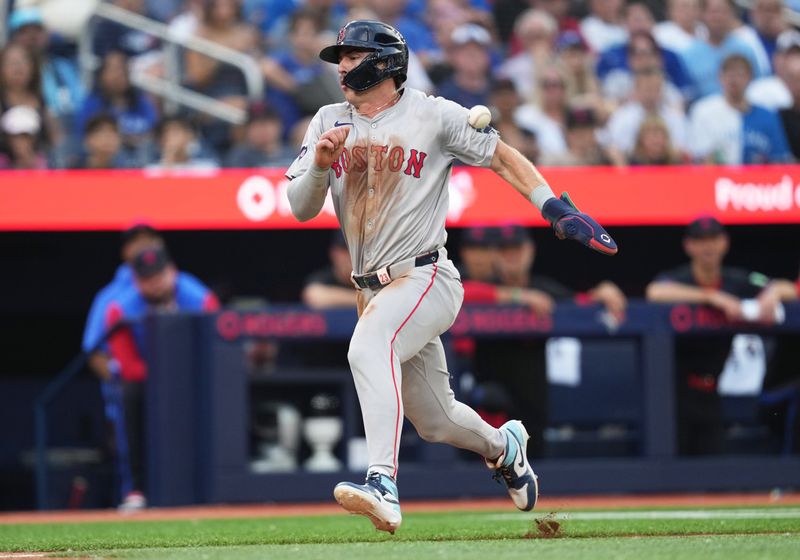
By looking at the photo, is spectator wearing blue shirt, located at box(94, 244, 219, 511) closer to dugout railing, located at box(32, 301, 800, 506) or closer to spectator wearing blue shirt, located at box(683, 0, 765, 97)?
dugout railing, located at box(32, 301, 800, 506)

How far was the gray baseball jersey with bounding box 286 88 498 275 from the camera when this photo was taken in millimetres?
4930

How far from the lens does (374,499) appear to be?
4.48 meters

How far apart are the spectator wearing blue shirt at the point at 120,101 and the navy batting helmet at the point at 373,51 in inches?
210

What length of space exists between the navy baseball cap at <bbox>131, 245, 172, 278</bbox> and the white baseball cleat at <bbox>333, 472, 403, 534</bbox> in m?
3.94

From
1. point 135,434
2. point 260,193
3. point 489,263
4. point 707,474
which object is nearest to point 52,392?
point 135,434

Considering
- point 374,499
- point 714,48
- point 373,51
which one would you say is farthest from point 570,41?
point 374,499

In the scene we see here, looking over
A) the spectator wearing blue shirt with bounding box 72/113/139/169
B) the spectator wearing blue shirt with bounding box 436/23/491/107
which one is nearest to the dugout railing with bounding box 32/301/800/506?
the spectator wearing blue shirt with bounding box 72/113/139/169

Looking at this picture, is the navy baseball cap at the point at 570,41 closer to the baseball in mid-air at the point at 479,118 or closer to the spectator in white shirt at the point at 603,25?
the spectator in white shirt at the point at 603,25

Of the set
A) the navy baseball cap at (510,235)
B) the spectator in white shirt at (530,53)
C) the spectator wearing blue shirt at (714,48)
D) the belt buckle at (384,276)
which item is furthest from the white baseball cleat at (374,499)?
the spectator wearing blue shirt at (714,48)

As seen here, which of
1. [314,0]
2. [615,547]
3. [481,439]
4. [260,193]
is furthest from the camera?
[314,0]

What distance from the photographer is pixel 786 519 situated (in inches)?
235

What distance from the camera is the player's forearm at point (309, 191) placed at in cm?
478

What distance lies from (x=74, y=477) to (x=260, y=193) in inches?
87.0

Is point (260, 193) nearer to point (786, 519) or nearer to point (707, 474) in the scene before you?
point (707, 474)
